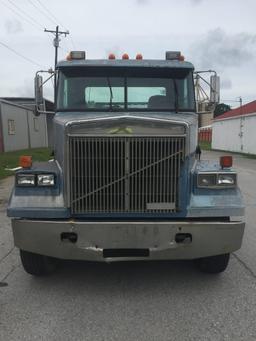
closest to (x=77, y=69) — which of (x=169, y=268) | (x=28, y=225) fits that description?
(x=28, y=225)

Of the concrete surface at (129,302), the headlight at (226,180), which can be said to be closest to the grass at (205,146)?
the concrete surface at (129,302)

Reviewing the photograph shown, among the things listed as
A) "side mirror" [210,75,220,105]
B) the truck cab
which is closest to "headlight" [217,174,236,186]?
the truck cab

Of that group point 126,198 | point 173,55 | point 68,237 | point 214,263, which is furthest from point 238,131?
point 68,237

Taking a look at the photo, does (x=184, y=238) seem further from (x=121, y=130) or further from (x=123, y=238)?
(x=121, y=130)

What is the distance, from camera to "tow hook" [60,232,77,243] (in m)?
4.38

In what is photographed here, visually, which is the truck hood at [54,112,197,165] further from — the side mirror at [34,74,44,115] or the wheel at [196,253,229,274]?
the side mirror at [34,74,44,115]

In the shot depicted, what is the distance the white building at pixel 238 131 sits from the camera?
33031 mm

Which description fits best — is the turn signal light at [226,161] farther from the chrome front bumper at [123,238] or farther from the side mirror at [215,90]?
the side mirror at [215,90]

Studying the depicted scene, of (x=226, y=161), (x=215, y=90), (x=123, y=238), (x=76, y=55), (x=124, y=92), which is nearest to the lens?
(x=123, y=238)

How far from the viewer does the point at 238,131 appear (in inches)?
1432

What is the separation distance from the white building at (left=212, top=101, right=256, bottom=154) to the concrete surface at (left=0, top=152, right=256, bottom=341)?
28.4 m

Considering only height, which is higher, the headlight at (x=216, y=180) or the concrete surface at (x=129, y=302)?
the headlight at (x=216, y=180)

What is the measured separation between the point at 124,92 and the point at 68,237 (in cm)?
213

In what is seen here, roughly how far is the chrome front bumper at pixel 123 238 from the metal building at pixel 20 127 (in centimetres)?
1899
